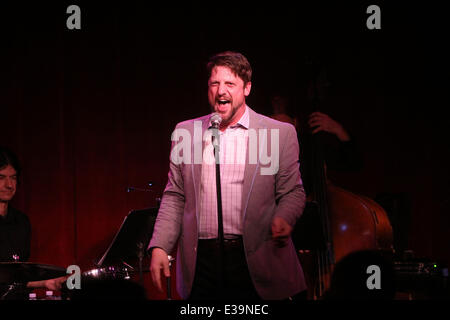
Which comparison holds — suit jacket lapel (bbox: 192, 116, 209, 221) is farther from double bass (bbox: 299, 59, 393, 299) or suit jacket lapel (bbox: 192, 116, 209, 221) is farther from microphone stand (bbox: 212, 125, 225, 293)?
double bass (bbox: 299, 59, 393, 299)

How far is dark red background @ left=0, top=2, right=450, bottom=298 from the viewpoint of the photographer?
205 inches

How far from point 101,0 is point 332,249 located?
11.6 feet

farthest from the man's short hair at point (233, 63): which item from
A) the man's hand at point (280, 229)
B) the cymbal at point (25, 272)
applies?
the cymbal at point (25, 272)

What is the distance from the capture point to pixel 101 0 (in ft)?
17.1

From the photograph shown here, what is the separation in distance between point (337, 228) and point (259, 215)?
106cm

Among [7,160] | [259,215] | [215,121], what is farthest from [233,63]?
[7,160]

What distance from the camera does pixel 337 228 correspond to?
337cm

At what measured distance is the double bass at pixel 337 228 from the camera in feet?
10.7

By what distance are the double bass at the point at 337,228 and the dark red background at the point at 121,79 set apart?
6.28ft

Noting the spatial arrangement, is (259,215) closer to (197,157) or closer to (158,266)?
(197,157)

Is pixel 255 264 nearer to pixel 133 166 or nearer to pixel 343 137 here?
pixel 343 137

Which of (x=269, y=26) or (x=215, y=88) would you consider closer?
(x=215, y=88)
